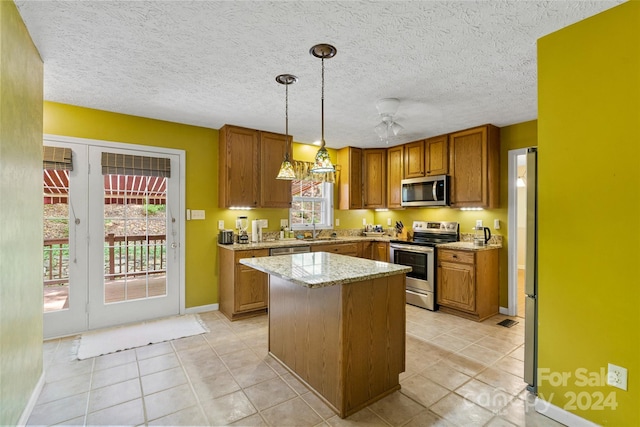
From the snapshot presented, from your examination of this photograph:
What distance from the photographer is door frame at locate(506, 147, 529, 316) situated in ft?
13.0

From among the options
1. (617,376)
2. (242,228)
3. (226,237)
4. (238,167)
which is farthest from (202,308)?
(617,376)

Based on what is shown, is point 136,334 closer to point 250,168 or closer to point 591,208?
point 250,168

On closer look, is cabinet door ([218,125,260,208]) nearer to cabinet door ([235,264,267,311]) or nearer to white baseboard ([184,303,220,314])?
cabinet door ([235,264,267,311])

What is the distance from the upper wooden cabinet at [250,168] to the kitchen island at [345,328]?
1.76m

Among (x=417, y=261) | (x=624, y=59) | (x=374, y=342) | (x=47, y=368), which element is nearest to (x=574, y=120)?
(x=624, y=59)

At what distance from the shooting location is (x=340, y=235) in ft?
17.7

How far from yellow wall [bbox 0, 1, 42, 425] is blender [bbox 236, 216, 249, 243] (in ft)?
6.81

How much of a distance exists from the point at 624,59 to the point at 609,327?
4.84 feet

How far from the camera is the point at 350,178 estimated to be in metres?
5.21

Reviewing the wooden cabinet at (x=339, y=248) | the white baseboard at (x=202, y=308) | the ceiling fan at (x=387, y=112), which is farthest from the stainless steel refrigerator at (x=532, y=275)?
the white baseboard at (x=202, y=308)

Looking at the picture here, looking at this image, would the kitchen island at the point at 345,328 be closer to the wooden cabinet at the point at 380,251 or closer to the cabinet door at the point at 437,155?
the wooden cabinet at the point at 380,251

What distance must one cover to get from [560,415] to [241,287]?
3069 mm

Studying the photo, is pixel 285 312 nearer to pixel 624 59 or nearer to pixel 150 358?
pixel 150 358

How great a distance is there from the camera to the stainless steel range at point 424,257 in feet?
13.6
